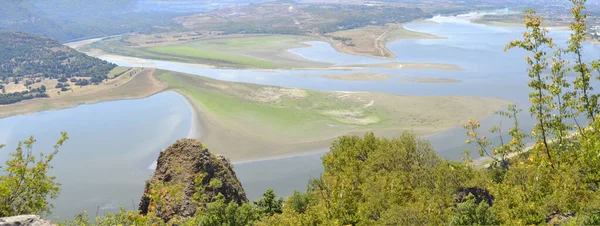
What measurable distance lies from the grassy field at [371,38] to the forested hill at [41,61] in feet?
233

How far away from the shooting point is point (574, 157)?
1633 cm

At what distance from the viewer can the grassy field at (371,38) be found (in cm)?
12850

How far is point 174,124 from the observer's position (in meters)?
65.4

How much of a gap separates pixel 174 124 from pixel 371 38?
10315 centimetres

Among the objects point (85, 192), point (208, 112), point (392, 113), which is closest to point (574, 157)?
point (85, 192)

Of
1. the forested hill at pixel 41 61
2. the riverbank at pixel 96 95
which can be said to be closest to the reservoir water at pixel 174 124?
the riverbank at pixel 96 95

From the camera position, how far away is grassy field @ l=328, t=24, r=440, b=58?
128m

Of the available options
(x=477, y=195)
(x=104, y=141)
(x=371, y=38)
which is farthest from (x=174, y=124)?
(x=371, y=38)

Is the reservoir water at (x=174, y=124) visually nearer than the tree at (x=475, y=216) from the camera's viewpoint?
No

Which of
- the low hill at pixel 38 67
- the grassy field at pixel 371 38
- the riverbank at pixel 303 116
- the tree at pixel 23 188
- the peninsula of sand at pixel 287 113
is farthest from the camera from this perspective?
the grassy field at pixel 371 38

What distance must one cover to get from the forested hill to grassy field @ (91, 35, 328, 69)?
1961 centimetres

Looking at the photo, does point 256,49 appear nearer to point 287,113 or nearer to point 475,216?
point 287,113

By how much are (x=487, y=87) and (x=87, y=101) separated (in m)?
76.8

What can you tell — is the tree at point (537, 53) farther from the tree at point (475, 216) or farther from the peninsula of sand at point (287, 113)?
the peninsula of sand at point (287, 113)
